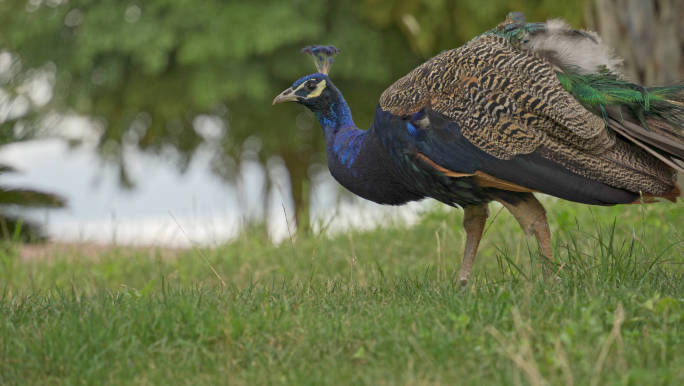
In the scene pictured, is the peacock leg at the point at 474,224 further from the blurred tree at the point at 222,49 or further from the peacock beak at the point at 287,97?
the blurred tree at the point at 222,49

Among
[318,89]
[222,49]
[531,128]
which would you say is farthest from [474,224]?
[222,49]

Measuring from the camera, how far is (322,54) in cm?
540

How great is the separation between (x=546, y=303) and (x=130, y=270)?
5132mm

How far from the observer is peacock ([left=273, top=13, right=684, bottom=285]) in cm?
416

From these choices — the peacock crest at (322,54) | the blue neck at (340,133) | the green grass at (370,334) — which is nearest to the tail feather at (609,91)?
the green grass at (370,334)

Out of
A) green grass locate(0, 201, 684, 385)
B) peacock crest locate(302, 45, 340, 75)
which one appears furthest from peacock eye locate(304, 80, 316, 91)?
green grass locate(0, 201, 684, 385)

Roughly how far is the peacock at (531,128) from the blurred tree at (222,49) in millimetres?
6375

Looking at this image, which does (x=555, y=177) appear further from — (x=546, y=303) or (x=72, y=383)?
(x=72, y=383)

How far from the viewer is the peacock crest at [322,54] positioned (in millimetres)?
5343

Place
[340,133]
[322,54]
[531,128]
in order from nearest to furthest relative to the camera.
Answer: [531,128] → [340,133] → [322,54]

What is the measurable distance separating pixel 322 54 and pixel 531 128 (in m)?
1.80

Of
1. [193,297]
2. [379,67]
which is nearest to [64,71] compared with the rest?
[379,67]

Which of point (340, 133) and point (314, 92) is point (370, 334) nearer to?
point (340, 133)

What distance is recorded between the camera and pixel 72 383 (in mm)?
3154
